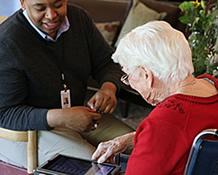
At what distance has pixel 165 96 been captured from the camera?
1.42m

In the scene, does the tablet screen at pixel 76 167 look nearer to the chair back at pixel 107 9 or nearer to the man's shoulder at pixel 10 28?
the man's shoulder at pixel 10 28

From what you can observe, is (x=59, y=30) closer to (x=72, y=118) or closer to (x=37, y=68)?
(x=37, y=68)

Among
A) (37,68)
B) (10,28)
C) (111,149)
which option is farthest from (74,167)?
(10,28)

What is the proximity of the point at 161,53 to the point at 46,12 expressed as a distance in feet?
2.54

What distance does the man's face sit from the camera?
1962 millimetres

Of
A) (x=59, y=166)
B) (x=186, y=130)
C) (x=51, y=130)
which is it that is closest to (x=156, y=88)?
(x=186, y=130)

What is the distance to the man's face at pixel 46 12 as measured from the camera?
1.96 m

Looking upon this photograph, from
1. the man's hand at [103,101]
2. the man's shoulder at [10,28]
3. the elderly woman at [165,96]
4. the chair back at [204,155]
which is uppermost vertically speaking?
the man's shoulder at [10,28]

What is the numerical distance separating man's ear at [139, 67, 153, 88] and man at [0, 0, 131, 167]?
540mm

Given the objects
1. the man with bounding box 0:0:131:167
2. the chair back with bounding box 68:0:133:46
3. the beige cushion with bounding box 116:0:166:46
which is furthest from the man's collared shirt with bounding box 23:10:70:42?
the chair back with bounding box 68:0:133:46

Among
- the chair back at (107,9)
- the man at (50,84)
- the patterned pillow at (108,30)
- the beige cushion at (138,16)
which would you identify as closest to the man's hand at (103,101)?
the man at (50,84)

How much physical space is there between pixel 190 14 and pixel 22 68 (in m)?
1.16

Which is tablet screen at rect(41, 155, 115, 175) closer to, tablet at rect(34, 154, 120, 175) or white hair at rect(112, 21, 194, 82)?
tablet at rect(34, 154, 120, 175)

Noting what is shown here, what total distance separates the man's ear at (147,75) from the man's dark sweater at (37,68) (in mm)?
597
